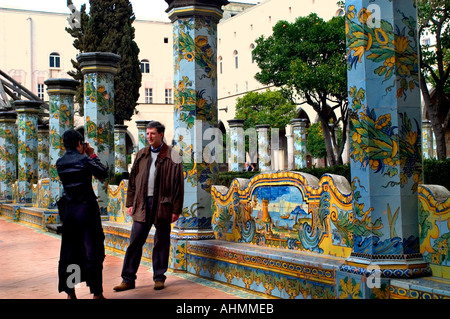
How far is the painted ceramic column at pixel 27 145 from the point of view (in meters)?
15.6

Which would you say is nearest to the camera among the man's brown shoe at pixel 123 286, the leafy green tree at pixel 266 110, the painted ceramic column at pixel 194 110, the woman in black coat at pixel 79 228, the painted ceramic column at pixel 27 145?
the woman in black coat at pixel 79 228

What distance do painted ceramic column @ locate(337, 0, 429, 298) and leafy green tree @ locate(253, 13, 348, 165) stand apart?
2015cm

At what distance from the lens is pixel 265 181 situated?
5.96 meters

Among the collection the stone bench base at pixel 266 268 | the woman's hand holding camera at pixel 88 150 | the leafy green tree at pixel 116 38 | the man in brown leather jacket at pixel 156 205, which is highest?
the leafy green tree at pixel 116 38

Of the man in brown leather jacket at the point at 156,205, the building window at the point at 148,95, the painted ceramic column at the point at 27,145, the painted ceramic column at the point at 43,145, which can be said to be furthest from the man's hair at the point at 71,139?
the building window at the point at 148,95

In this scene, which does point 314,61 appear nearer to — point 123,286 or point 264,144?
point 264,144

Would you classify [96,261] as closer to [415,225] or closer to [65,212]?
[65,212]

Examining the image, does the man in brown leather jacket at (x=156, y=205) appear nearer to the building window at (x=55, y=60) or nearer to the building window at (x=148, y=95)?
the building window at (x=55, y=60)

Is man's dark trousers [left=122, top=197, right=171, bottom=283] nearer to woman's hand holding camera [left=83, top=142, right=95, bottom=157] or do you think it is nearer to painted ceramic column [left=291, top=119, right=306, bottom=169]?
woman's hand holding camera [left=83, top=142, right=95, bottom=157]

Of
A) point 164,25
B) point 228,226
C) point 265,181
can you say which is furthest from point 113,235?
point 164,25

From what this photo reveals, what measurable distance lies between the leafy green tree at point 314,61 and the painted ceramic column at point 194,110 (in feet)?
58.3

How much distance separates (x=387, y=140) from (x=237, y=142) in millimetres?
22147

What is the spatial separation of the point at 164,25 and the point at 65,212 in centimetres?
4722

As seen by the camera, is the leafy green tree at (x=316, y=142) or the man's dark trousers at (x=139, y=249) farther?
the leafy green tree at (x=316, y=142)
